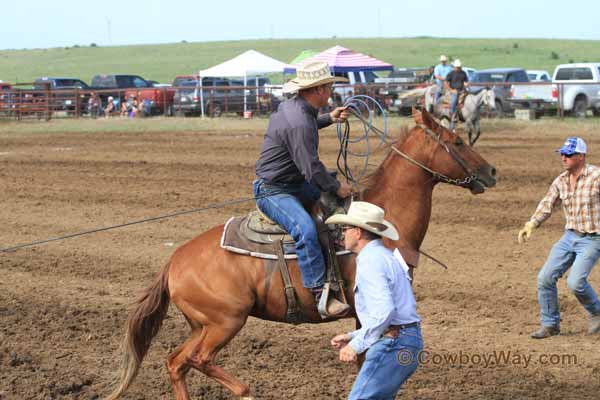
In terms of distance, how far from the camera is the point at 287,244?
20.8 ft

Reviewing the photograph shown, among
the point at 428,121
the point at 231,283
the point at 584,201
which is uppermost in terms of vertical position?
the point at 428,121

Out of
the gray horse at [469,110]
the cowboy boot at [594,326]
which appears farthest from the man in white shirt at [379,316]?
the gray horse at [469,110]

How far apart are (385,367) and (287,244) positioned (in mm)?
1847

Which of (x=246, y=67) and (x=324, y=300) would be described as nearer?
(x=324, y=300)

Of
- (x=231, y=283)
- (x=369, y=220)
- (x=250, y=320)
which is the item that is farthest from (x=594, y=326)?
(x=369, y=220)

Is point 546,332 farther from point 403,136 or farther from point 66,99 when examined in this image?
point 66,99

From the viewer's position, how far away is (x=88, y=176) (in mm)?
17875

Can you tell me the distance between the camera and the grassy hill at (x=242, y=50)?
85062 mm

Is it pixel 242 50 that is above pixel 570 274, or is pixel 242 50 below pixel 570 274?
above

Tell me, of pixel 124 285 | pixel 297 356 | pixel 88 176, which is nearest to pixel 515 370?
pixel 297 356

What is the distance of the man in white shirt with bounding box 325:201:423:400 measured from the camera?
4.61m

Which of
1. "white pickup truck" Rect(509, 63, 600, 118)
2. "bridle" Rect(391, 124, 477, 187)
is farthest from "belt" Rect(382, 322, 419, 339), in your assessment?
"white pickup truck" Rect(509, 63, 600, 118)

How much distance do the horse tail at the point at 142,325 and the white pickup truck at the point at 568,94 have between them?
23.8 meters

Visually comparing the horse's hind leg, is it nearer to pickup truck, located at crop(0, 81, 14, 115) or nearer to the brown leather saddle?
the brown leather saddle
